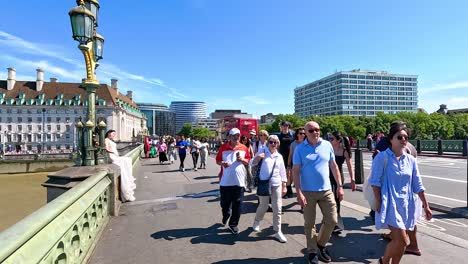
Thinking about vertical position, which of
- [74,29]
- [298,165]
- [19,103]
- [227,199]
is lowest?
[227,199]

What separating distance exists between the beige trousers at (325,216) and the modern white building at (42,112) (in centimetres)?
9612

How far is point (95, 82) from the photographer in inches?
286

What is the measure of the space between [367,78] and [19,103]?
137915 mm

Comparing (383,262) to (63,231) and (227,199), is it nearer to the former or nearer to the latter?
(227,199)

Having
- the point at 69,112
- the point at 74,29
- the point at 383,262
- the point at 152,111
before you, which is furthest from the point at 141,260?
the point at 152,111

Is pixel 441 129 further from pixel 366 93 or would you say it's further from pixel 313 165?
pixel 313 165

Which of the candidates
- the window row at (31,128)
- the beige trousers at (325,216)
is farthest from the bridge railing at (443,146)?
the window row at (31,128)

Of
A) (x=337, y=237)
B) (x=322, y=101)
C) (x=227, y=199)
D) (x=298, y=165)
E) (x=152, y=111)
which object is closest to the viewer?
(x=298, y=165)

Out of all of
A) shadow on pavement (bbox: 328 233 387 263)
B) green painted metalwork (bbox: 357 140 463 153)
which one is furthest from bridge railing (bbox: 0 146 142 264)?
green painted metalwork (bbox: 357 140 463 153)

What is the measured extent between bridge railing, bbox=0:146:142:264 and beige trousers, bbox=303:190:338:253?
2891mm

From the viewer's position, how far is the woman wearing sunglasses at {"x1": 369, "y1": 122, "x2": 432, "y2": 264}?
3.45m

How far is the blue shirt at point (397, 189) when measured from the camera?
11.4 ft

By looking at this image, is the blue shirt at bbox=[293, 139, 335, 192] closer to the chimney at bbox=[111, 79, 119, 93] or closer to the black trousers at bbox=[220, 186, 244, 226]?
the black trousers at bbox=[220, 186, 244, 226]

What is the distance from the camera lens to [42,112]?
91.6 metres
